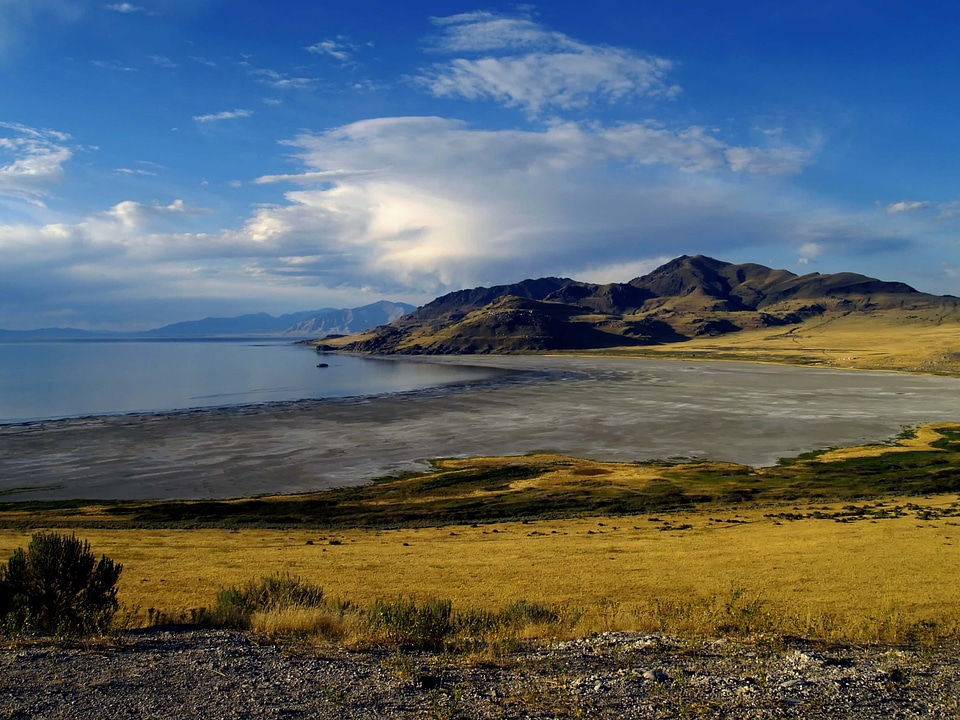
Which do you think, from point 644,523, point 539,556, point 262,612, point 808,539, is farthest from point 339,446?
point 262,612

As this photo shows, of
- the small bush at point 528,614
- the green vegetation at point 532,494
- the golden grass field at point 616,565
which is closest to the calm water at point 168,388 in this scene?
the green vegetation at point 532,494

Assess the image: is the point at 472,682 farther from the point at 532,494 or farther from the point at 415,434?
the point at 415,434

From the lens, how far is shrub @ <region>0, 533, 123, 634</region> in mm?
14461

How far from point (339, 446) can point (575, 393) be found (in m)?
61.5

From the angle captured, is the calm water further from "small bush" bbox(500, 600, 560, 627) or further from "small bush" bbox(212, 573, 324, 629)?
"small bush" bbox(500, 600, 560, 627)

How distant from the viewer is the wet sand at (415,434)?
61.1 meters

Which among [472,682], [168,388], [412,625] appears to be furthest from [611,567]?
[168,388]

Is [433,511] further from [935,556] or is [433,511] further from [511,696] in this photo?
[511,696]

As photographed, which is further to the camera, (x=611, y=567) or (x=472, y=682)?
(x=611, y=567)

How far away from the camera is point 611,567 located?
25.5 metres

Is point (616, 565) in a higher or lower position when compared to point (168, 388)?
lower

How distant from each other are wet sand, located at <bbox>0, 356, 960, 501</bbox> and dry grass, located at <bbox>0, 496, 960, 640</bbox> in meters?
23.3

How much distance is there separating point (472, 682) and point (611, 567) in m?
15.6

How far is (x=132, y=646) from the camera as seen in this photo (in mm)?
12742
